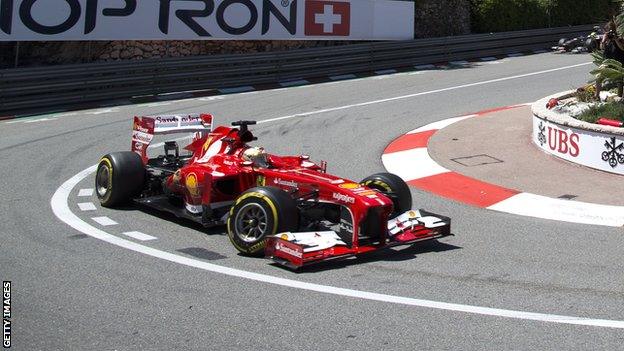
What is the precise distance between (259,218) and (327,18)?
1611 centimetres

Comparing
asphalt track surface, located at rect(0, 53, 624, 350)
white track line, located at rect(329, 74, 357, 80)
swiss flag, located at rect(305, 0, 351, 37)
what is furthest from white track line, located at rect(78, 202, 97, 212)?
swiss flag, located at rect(305, 0, 351, 37)

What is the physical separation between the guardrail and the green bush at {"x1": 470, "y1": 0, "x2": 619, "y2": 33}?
1.28m

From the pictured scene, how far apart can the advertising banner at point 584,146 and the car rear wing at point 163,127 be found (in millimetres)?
5168

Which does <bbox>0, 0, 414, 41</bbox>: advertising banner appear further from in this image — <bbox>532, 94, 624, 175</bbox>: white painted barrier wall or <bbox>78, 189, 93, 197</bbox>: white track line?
<bbox>532, 94, 624, 175</bbox>: white painted barrier wall

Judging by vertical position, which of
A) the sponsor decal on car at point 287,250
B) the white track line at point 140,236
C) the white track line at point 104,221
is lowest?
the white track line at point 140,236

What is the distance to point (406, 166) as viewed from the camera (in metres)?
12.5

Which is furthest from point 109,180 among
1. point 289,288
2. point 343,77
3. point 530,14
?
point 530,14

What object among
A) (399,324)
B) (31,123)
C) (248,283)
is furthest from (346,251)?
(31,123)

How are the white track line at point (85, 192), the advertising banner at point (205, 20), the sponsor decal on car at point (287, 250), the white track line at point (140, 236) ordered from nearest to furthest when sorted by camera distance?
the sponsor decal on car at point (287, 250)
the white track line at point (140, 236)
the white track line at point (85, 192)
the advertising banner at point (205, 20)

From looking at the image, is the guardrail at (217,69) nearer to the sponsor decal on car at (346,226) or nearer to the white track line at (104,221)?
the white track line at (104,221)

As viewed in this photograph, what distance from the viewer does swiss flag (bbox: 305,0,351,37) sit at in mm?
23203

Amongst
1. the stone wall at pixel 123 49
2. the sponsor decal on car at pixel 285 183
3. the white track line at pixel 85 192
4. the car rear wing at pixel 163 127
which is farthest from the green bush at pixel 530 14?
the sponsor decal on car at pixel 285 183

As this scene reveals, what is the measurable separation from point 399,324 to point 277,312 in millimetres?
956

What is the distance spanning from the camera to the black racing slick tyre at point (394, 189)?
29.3 ft
